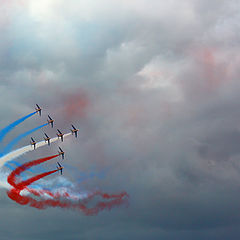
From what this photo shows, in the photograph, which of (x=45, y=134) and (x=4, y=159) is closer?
(x=4, y=159)

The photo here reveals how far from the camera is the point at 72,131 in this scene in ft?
604

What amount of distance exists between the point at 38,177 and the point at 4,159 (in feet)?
48.1

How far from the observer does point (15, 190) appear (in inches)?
6772

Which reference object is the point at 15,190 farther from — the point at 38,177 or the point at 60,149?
the point at 60,149

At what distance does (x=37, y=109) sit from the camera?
178875mm

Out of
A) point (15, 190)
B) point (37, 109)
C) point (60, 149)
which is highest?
point (37, 109)

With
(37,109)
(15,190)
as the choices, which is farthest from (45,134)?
(15,190)

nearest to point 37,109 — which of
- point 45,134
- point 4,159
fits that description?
point 45,134

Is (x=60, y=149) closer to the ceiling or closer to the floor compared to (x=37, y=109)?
closer to the floor

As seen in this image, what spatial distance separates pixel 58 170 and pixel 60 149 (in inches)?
357

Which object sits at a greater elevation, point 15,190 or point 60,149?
point 60,149

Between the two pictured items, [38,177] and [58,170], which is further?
[58,170]

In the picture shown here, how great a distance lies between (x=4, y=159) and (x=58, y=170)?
2473 cm

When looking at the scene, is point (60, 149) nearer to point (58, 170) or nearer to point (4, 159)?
point (58, 170)
